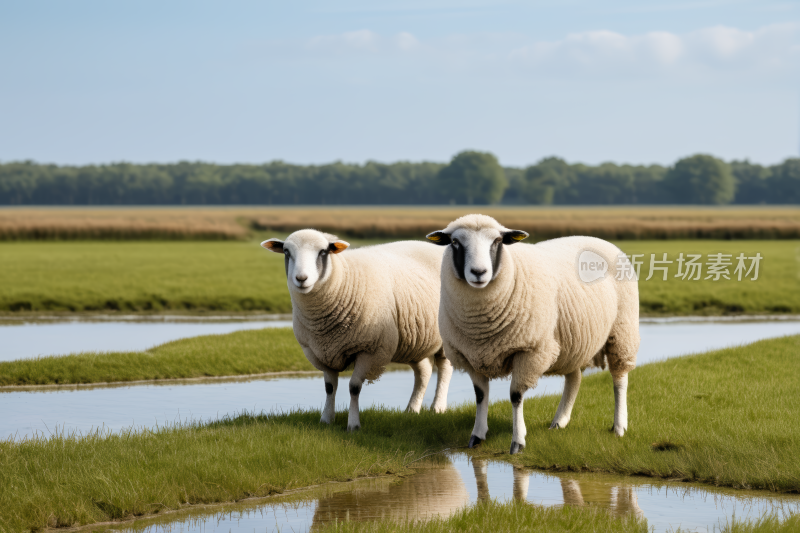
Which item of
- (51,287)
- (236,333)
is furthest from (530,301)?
(51,287)

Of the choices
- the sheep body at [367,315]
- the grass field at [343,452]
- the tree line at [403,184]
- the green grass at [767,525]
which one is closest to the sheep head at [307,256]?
the sheep body at [367,315]

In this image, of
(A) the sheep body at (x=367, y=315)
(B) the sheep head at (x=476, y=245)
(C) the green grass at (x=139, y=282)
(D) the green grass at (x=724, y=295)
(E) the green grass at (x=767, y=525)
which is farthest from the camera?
(D) the green grass at (x=724, y=295)

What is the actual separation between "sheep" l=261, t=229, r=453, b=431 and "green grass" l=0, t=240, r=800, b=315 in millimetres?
14275

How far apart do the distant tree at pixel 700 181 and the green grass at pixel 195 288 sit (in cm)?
12808

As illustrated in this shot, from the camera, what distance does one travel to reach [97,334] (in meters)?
18.8

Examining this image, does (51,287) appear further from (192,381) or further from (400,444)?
(400,444)

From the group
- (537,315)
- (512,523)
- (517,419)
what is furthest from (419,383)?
(512,523)

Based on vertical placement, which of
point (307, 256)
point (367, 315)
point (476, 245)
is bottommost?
point (367, 315)

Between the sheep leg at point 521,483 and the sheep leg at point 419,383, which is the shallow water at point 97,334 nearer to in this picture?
the sheep leg at point 419,383

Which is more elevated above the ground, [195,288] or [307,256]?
[307,256]

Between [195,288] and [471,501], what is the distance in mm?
21223

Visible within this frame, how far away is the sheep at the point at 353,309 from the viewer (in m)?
8.75

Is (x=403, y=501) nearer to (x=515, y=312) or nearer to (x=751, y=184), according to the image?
(x=515, y=312)

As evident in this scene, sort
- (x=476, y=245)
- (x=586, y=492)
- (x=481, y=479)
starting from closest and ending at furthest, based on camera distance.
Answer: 1. (x=586, y=492)
2. (x=481, y=479)
3. (x=476, y=245)
